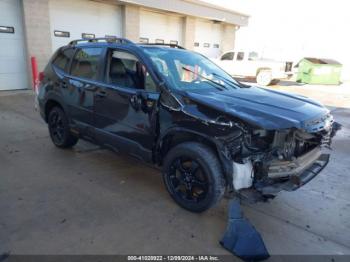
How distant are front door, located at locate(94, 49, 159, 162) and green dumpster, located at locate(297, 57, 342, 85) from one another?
16.5 metres

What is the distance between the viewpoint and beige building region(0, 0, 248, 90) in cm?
1087

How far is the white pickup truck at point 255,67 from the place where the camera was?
52.4 ft

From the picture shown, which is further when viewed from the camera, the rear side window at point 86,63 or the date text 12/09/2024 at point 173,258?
the rear side window at point 86,63

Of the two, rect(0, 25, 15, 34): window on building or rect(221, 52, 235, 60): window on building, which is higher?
rect(0, 25, 15, 34): window on building

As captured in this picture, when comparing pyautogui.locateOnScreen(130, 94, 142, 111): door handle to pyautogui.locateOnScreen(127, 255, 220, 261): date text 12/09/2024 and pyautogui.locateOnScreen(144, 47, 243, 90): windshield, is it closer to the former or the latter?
pyautogui.locateOnScreen(144, 47, 243, 90): windshield

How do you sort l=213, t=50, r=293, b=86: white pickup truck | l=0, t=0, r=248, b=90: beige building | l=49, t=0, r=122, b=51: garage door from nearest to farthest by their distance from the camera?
l=0, t=0, r=248, b=90: beige building < l=49, t=0, r=122, b=51: garage door < l=213, t=50, r=293, b=86: white pickup truck

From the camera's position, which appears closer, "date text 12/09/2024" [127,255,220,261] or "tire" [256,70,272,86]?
"date text 12/09/2024" [127,255,220,261]

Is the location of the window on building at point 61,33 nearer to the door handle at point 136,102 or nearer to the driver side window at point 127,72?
the driver side window at point 127,72

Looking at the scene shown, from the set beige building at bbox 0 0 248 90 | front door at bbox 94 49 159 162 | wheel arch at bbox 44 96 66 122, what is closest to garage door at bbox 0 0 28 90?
beige building at bbox 0 0 248 90

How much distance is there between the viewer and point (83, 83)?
4465mm

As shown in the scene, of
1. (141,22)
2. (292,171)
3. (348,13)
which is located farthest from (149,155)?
(348,13)

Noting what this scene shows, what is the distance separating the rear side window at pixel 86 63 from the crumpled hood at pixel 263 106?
63.9 inches

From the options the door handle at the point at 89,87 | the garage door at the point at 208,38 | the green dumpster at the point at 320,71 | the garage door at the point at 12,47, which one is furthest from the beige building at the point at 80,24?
the door handle at the point at 89,87

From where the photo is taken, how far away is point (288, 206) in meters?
3.66
